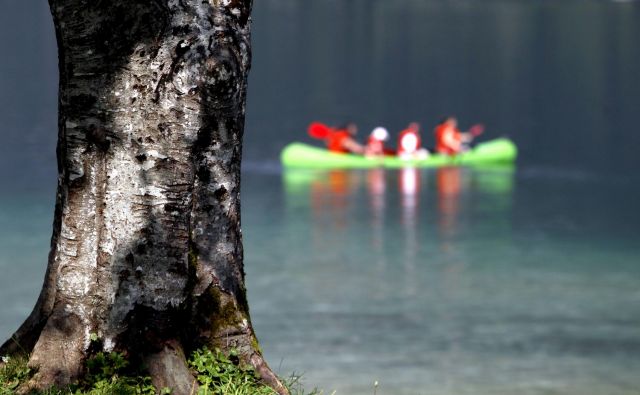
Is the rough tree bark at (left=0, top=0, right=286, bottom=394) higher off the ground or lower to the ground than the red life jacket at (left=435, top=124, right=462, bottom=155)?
lower

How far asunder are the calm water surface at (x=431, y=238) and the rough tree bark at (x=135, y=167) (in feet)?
11.5

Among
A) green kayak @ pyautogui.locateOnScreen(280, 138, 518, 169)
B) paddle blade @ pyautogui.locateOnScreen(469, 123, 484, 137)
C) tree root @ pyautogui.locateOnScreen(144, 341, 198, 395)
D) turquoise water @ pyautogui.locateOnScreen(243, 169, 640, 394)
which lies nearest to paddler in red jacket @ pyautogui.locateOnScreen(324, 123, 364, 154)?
green kayak @ pyautogui.locateOnScreen(280, 138, 518, 169)

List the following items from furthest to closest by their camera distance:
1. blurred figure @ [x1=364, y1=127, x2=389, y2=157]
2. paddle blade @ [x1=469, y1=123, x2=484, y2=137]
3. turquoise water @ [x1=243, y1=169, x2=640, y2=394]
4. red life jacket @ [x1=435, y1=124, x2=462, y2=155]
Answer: paddle blade @ [x1=469, y1=123, x2=484, y2=137] → red life jacket @ [x1=435, y1=124, x2=462, y2=155] → blurred figure @ [x1=364, y1=127, x2=389, y2=157] → turquoise water @ [x1=243, y1=169, x2=640, y2=394]

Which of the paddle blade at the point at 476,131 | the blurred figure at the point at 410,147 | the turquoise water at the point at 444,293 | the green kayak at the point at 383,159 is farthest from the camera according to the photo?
the paddle blade at the point at 476,131

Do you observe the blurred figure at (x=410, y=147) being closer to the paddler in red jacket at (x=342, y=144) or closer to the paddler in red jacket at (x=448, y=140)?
the paddler in red jacket at (x=448, y=140)

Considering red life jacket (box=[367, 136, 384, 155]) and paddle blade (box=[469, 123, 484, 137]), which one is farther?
paddle blade (box=[469, 123, 484, 137])

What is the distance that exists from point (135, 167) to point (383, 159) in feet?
54.0

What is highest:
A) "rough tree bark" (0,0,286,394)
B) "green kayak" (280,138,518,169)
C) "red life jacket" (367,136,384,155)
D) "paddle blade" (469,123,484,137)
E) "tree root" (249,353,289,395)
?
"paddle blade" (469,123,484,137)

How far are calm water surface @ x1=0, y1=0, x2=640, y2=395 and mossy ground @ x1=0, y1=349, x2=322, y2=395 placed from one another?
125 inches

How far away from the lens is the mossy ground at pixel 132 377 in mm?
5027

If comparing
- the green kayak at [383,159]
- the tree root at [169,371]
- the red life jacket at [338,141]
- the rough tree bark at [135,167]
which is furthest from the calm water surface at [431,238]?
the rough tree bark at [135,167]

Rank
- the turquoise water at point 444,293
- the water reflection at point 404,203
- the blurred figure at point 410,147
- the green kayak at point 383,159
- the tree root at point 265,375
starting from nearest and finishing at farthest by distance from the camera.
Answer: the tree root at point 265,375, the turquoise water at point 444,293, the water reflection at point 404,203, the green kayak at point 383,159, the blurred figure at point 410,147

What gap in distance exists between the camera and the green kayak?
67.9 ft

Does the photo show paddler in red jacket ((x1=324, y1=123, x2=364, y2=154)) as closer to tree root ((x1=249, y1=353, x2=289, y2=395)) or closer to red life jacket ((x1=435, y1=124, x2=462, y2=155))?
red life jacket ((x1=435, y1=124, x2=462, y2=155))
